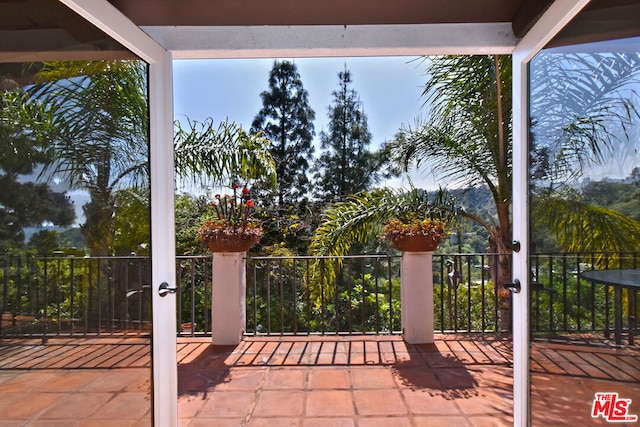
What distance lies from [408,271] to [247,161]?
185cm

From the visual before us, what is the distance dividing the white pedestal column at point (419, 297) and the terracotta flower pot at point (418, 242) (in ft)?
0.14

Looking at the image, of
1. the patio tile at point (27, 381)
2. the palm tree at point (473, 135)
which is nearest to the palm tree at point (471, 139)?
the palm tree at point (473, 135)

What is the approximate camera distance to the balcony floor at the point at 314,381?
116 centimetres

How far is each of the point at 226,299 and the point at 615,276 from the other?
116 inches

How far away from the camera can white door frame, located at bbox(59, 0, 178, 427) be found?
5.65ft

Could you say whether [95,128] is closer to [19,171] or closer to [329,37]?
[19,171]

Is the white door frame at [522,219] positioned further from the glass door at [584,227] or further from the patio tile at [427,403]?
the patio tile at [427,403]

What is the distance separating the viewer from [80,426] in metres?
1.31

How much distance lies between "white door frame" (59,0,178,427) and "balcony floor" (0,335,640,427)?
0.27ft

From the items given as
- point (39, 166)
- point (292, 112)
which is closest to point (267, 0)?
point (39, 166)

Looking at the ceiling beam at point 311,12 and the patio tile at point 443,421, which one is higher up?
the ceiling beam at point 311,12

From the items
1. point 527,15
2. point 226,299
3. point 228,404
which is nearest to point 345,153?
point 226,299

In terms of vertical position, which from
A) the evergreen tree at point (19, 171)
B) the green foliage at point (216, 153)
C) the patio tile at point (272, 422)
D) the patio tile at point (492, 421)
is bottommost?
the patio tile at point (272, 422)

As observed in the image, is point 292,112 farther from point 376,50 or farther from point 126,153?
point 126,153
